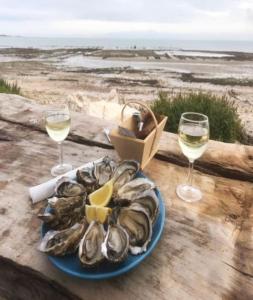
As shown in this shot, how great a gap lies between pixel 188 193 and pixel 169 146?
534 millimetres

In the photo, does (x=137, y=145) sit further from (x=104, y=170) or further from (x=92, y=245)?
(x=92, y=245)

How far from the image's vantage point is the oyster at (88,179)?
4.26ft

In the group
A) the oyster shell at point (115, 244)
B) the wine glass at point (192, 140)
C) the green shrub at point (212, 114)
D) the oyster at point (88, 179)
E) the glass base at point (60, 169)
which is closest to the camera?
the oyster shell at point (115, 244)

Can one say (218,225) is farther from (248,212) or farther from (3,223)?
(3,223)

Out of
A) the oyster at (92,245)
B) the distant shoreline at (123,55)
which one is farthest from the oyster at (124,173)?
the distant shoreline at (123,55)

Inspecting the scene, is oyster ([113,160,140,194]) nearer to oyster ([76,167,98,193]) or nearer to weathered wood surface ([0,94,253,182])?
oyster ([76,167,98,193])

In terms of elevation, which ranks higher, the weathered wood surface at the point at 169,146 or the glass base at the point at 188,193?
the weathered wood surface at the point at 169,146

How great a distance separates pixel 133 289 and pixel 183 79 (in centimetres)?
1886

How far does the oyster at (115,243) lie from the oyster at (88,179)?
294mm

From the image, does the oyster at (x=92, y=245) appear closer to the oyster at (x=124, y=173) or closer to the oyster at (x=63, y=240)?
the oyster at (x=63, y=240)

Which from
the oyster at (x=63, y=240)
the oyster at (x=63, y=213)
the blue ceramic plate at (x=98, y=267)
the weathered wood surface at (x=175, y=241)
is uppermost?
the oyster at (x=63, y=213)

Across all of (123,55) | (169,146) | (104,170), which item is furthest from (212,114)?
(123,55)

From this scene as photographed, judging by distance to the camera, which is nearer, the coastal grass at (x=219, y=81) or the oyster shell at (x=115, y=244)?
the oyster shell at (x=115, y=244)

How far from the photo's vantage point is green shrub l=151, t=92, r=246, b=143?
534 cm
